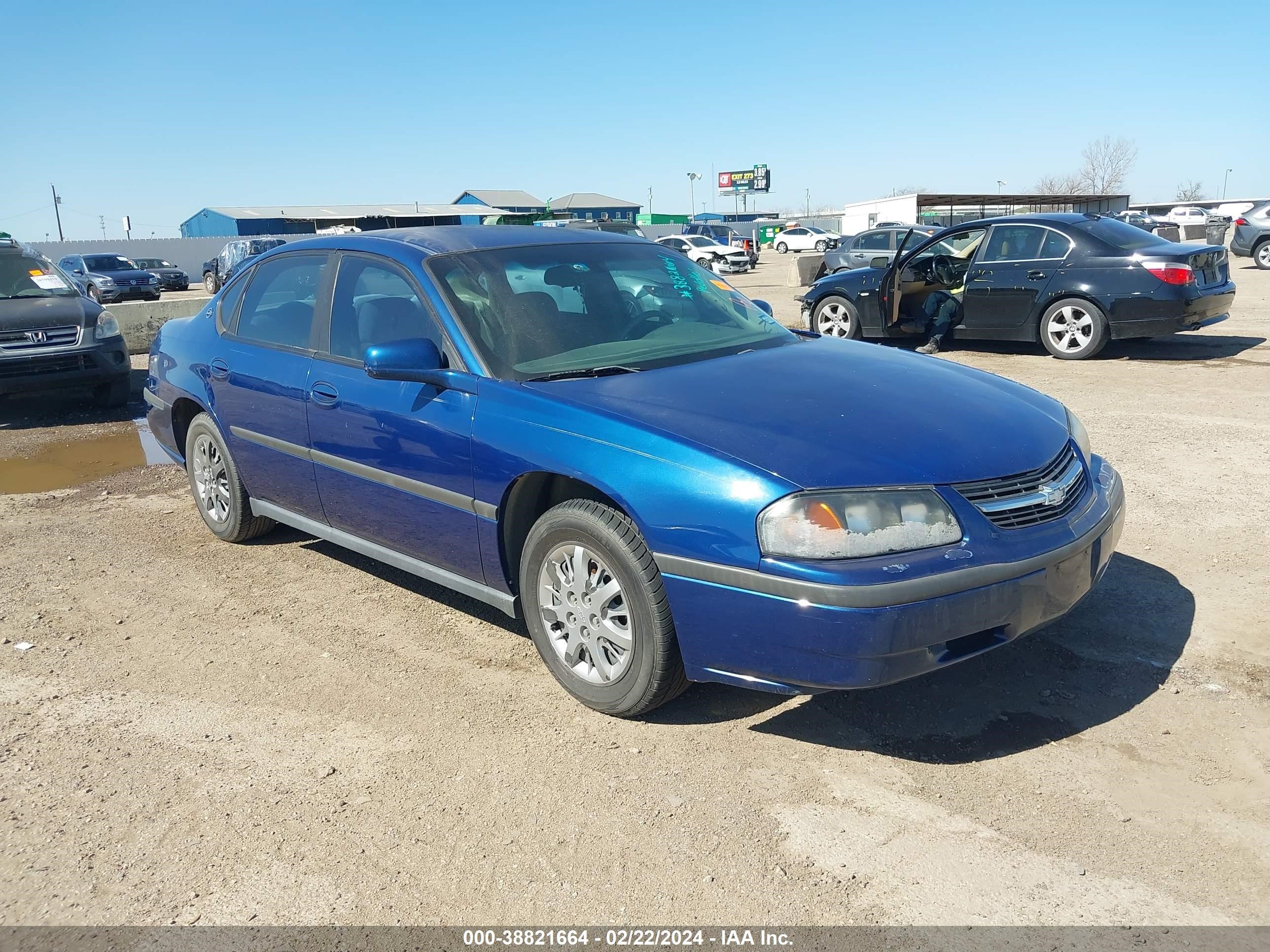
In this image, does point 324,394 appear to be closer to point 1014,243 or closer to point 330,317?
point 330,317

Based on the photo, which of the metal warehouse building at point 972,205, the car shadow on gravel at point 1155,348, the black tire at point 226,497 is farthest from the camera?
the metal warehouse building at point 972,205

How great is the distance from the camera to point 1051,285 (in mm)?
10109

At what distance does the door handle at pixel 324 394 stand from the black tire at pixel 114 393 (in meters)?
6.72

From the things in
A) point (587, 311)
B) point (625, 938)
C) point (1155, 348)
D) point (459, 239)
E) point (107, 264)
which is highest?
point (107, 264)

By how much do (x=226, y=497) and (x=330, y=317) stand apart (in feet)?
5.04

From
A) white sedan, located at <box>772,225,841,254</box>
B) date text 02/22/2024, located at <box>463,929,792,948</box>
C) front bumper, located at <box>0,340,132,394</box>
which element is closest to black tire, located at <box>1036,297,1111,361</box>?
date text 02/22/2024, located at <box>463,929,792,948</box>

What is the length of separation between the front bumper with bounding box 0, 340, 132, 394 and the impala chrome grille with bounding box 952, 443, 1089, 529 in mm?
9048

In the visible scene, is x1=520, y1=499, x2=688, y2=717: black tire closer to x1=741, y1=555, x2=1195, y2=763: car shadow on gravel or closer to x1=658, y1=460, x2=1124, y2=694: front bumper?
x1=658, y1=460, x2=1124, y2=694: front bumper

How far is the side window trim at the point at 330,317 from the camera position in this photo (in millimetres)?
3805

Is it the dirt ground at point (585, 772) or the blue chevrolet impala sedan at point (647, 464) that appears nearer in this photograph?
the dirt ground at point (585, 772)

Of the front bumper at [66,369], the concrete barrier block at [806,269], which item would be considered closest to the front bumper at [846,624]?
the front bumper at [66,369]

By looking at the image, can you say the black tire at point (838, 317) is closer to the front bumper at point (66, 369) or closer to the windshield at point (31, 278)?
the front bumper at point (66, 369)

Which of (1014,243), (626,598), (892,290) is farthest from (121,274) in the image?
(626,598)

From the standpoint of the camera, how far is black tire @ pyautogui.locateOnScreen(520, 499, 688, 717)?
312cm
